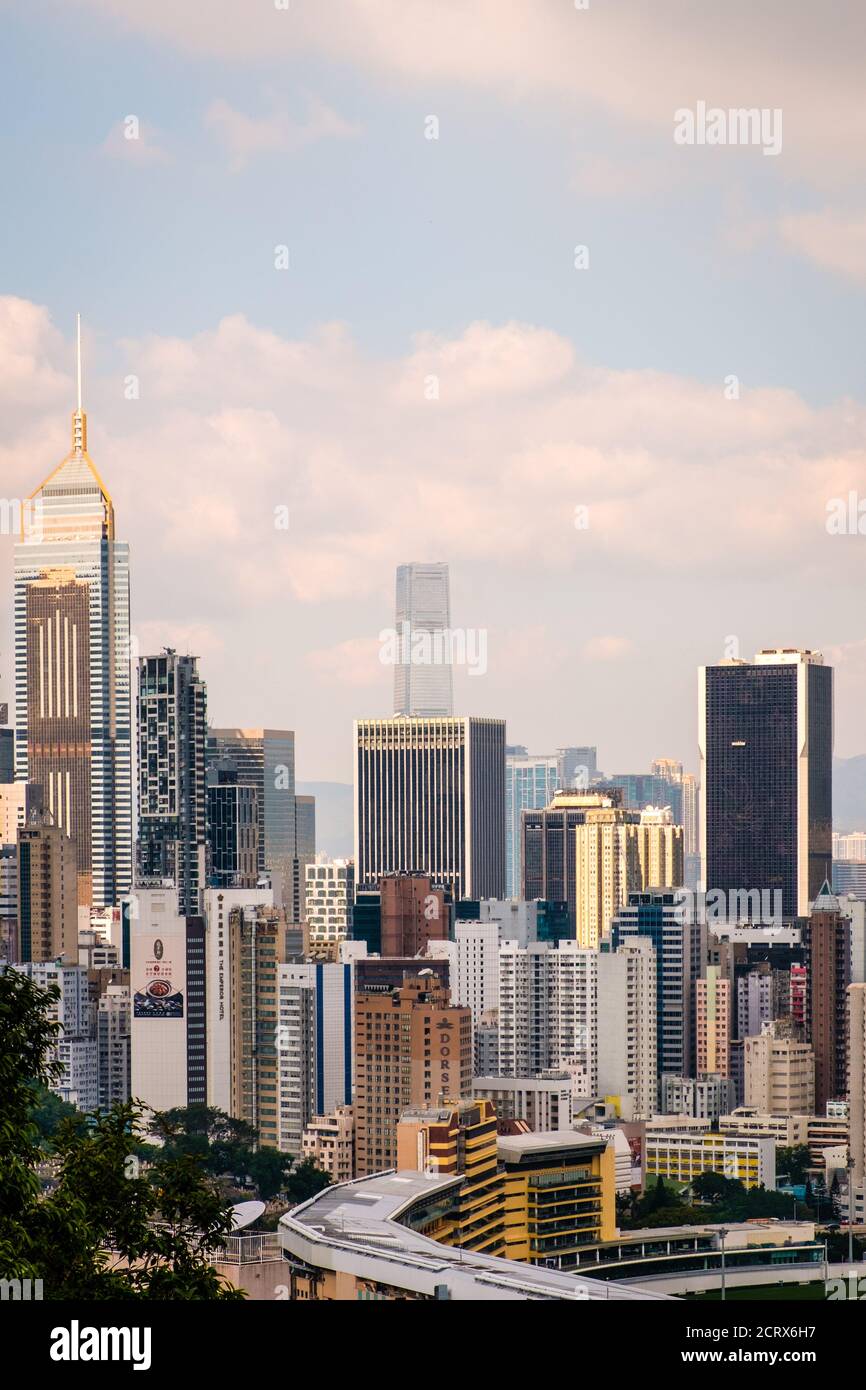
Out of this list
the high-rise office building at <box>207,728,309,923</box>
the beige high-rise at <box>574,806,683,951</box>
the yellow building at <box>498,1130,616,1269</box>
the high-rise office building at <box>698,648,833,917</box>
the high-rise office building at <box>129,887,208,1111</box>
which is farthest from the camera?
the high-rise office building at <box>698,648,833,917</box>

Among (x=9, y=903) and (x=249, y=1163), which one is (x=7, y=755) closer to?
(x=9, y=903)

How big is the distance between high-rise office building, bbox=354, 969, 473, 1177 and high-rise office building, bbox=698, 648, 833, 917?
22.7 meters

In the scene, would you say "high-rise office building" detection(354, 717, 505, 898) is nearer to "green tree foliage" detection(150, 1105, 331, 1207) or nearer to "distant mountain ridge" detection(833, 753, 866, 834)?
"distant mountain ridge" detection(833, 753, 866, 834)

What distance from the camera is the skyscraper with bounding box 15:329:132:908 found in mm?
46750

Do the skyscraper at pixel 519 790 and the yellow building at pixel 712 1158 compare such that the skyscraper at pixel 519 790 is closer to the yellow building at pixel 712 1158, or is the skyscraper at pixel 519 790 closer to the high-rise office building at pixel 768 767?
the high-rise office building at pixel 768 767

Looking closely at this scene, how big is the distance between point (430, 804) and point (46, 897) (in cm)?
1839

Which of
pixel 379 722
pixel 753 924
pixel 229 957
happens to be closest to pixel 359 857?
pixel 379 722

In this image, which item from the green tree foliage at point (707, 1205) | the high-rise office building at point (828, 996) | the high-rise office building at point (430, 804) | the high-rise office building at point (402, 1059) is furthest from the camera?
the high-rise office building at point (430, 804)

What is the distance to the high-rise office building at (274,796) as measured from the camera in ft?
129

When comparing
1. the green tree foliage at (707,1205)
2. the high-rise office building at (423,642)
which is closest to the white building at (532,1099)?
the green tree foliage at (707,1205)

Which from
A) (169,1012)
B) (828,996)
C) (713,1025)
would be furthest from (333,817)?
(169,1012)

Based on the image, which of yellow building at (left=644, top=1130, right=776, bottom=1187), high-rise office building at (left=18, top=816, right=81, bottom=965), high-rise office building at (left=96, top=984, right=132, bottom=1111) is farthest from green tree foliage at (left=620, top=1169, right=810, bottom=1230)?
high-rise office building at (left=18, top=816, right=81, bottom=965)

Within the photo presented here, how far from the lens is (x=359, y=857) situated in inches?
1886

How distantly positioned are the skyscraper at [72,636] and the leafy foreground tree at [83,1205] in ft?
138
